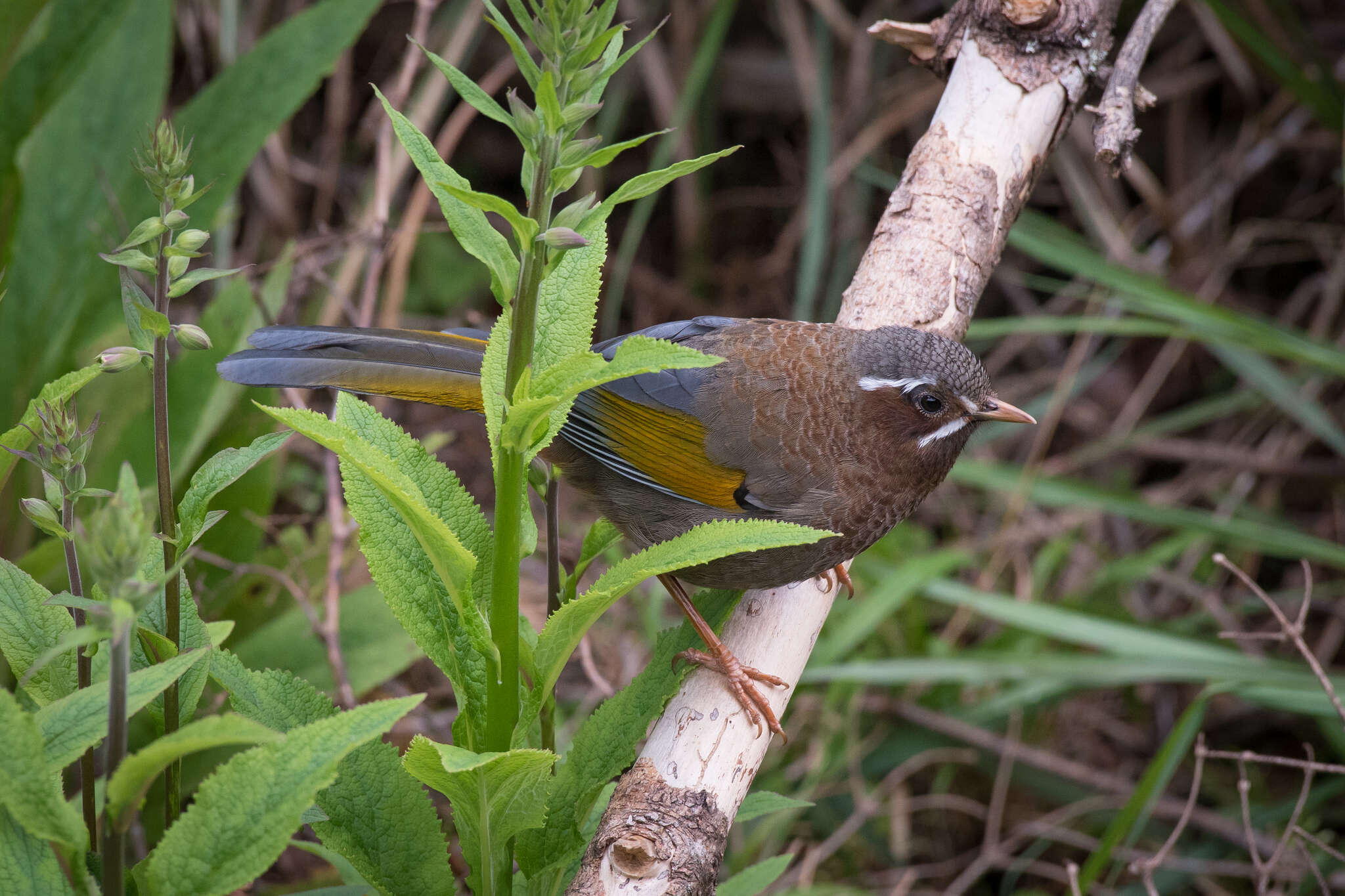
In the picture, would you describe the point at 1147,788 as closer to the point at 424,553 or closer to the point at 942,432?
the point at 942,432

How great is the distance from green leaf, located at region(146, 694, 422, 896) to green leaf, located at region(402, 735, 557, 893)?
0.12 m

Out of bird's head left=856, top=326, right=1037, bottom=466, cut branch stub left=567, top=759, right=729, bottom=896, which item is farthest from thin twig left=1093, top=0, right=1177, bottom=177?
cut branch stub left=567, top=759, right=729, bottom=896

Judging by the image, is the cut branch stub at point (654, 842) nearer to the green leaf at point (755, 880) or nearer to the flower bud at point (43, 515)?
the green leaf at point (755, 880)

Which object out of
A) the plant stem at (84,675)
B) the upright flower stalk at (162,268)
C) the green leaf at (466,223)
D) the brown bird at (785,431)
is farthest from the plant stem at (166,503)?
the brown bird at (785,431)

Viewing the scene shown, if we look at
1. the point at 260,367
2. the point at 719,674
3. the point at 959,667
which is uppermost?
the point at 260,367

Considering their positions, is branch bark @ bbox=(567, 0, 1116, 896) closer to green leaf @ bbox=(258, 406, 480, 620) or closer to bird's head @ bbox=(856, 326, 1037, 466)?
bird's head @ bbox=(856, 326, 1037, 466)

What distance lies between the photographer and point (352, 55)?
610cm

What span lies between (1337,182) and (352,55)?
5068 millimetres

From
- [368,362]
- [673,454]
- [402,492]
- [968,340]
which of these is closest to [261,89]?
[368,362]

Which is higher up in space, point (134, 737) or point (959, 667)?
point (134, 737)

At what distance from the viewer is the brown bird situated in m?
2.77

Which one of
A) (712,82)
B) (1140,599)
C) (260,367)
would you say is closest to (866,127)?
(712,82)

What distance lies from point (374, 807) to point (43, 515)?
0.67m

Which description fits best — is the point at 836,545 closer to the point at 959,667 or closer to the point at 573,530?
the point at 959,667
